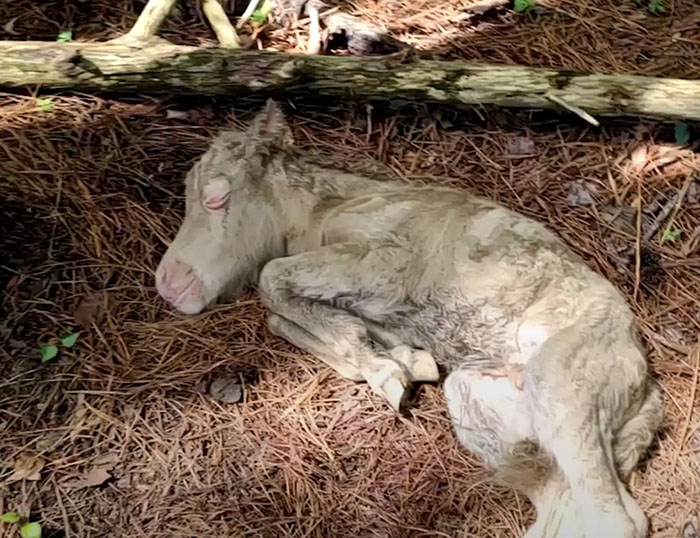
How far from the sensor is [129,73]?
13.7ft

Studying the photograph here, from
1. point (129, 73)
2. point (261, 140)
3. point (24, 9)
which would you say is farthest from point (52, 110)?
point (261, 140)

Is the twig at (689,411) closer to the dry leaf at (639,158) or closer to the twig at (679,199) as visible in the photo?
the twig at (679,199)

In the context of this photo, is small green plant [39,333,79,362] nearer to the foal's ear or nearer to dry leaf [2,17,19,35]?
the foal's ear

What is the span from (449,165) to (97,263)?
4.95 ft

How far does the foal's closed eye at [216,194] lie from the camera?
3.44m

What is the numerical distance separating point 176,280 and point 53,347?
501 millimetres

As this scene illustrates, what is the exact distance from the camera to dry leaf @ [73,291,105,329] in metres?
3.52

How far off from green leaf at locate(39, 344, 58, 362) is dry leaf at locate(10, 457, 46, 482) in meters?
0.40

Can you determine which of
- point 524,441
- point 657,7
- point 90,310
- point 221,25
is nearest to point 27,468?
point 90,310

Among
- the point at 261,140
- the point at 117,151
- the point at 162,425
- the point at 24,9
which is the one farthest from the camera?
the point at 24,9

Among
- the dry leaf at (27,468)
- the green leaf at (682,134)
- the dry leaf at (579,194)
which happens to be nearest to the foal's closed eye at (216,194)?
the dry leaf at (27,468)

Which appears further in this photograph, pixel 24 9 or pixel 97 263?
pixel 24 9

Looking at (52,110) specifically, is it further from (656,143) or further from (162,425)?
(656,143)

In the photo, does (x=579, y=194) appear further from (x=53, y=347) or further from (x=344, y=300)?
(x=53, y=347)
